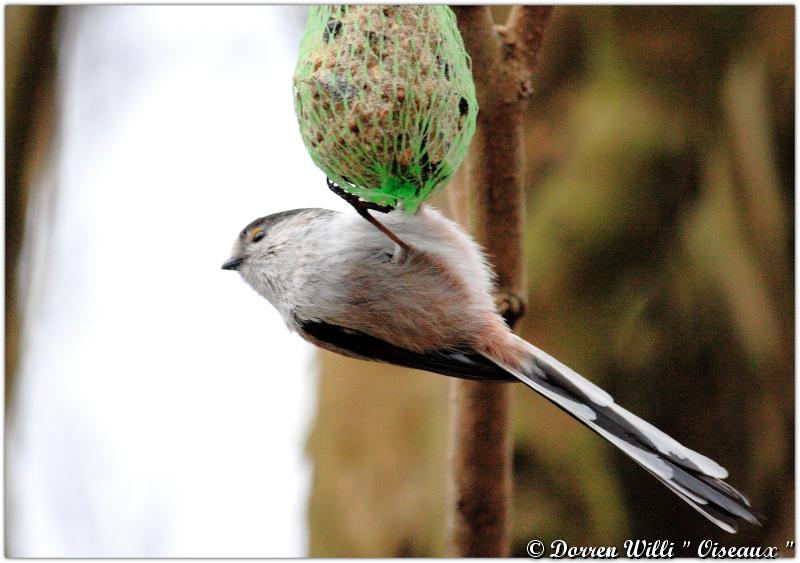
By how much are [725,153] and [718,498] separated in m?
1.93

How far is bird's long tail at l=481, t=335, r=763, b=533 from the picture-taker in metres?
2.17

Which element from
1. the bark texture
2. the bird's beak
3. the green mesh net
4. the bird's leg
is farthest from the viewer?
the bird's beak

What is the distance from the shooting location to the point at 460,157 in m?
2.11

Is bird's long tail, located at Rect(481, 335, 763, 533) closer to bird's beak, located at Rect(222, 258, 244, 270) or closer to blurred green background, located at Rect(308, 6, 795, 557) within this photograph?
bird's beak, located at Rect(222, 258, 244, 270)

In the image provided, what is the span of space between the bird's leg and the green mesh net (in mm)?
24

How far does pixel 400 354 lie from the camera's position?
253cm

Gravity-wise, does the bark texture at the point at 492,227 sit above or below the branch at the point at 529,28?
below

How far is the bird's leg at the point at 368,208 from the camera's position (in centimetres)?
214

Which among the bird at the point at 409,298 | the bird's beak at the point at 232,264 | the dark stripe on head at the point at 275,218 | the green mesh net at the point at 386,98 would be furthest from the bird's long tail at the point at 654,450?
the bird's beak at the point at 232,264

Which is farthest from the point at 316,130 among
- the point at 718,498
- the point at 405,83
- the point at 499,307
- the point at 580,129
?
the point at 580,129

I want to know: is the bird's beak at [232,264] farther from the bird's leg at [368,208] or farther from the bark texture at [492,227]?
the bark texture at [492,227]

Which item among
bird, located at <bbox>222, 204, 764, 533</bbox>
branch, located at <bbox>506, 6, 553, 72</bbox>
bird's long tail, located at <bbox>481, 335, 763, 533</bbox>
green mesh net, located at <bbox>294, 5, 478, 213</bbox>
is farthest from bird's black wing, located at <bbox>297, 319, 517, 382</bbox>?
branch, located at <bbox>506, 6, 553, 72</bbox>

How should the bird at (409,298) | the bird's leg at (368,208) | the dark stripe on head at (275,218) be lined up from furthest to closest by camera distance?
the dark stripe on head at (275,218)
the bird at (409,298)
the bird's leg at (368,208)

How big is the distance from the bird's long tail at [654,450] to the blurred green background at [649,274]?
4.19ft
